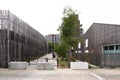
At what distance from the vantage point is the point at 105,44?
52.8 m

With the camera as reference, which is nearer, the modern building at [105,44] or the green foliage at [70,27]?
the modern building at [105,44]

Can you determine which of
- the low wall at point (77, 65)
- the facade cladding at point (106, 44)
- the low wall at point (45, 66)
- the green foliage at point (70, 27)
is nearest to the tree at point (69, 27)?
the green foliage at point (70, 27)

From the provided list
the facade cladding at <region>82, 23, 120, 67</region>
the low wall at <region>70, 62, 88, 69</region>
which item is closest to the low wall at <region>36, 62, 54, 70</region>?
the low wall at <region>70, 62, 88, 69</region>

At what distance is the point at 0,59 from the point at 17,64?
267cm

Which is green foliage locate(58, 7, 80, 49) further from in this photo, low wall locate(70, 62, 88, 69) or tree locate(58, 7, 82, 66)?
low wall locate(70, 62, 88, 69)

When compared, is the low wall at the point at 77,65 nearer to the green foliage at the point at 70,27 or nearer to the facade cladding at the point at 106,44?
the facade cladding at the point at 106,44

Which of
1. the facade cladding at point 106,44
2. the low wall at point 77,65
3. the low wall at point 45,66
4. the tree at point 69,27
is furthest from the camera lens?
the tree at point 69,27

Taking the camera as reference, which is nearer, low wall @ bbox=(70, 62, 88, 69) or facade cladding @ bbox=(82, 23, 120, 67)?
low wall @ bbox=(70, 62, 88, 69)

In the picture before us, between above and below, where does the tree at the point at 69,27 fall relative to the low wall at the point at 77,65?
above

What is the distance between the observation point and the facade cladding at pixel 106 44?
34.5 m

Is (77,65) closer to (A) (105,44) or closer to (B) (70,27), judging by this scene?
(B) (70,27)

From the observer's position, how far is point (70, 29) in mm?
39312

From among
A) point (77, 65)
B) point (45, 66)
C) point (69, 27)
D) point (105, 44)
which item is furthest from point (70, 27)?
point (105, 44)

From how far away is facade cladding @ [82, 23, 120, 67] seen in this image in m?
34.5
